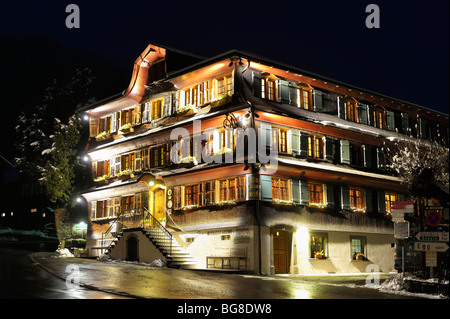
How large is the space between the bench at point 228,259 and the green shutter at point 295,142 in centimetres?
585

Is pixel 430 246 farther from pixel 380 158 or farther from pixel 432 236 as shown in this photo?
pixel 380 158

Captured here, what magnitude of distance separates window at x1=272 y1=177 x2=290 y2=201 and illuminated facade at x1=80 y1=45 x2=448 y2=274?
7 centimetres

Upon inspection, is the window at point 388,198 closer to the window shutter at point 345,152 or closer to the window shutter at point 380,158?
the window shutter at point 380,158

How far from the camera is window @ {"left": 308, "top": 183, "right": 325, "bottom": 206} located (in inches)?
1109

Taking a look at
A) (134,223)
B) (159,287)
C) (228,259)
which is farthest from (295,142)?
(159,287)

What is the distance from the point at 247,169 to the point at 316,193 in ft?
17.5

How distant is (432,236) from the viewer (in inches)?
662

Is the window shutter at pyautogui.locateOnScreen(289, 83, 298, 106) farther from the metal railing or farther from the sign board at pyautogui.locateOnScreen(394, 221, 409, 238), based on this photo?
the sign board at pyautogui.locateOnScreen(394, 221, 409, 238)

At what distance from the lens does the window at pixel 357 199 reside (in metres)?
30.2

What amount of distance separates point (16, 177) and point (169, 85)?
1621 inches

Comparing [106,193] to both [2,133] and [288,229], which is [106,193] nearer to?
[288,229]

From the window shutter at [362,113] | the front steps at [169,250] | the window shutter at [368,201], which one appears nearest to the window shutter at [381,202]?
the window shutter at [368,201]

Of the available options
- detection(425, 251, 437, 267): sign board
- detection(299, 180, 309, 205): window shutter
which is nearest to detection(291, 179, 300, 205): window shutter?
detection(299, 180, 309, 205): window shutter
